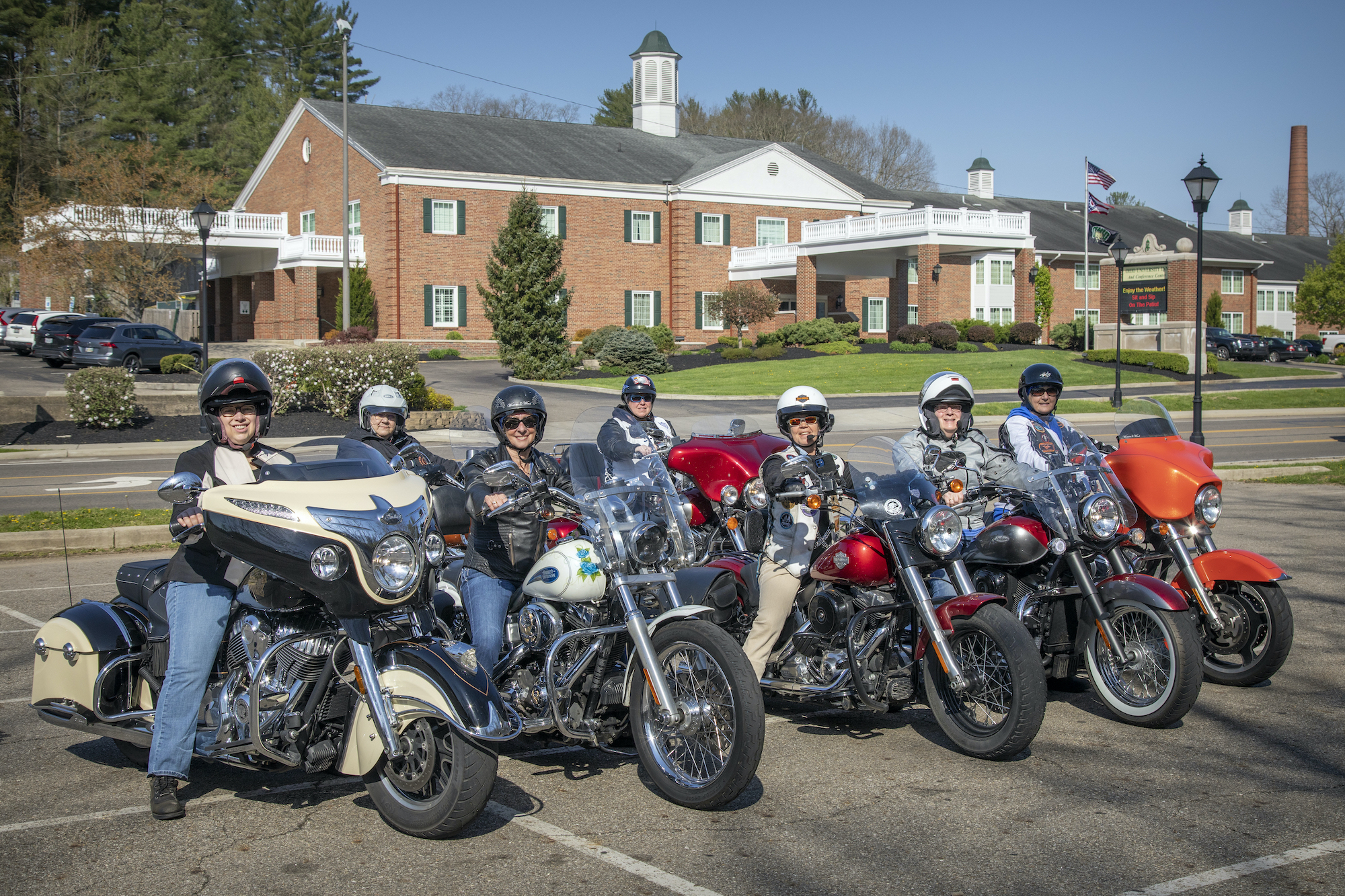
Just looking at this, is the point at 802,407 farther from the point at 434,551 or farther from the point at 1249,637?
the point at 1249,637

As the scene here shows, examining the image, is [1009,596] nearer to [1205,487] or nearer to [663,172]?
[1205,487]

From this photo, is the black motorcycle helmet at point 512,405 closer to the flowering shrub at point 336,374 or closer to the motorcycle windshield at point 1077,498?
the motorcycle windshield at point 1077,498

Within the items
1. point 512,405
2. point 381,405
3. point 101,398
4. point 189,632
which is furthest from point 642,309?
point 189,632

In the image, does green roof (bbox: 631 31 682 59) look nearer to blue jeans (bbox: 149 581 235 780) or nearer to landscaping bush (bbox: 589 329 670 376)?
landscaping bush (bbox: 589 329 670 376)

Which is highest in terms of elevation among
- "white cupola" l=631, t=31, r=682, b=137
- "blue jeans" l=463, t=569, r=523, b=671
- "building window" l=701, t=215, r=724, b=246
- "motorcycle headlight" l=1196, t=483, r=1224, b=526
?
"white cupola" l=631, t=31, r=682, b=137

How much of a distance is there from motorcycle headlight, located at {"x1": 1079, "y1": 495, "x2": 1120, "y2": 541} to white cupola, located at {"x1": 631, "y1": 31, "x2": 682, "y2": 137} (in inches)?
2280

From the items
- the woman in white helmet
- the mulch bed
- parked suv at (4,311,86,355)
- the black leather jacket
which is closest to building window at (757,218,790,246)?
parked suv at (4,311,86,355)

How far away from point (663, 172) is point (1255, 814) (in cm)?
5181

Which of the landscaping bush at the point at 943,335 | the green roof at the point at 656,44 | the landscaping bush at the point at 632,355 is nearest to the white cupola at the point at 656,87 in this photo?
the green roof at the point at 656,44

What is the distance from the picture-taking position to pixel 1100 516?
6.09 metres

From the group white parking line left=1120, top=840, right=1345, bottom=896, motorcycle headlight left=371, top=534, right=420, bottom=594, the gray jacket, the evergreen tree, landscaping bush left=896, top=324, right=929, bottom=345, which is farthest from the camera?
landscaping bush left=896, top=324, right=929, bottom=345

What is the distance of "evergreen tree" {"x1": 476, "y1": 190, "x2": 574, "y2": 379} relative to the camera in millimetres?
38031

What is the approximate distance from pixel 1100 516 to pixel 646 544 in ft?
8.62

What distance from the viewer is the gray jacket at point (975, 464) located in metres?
6.33
